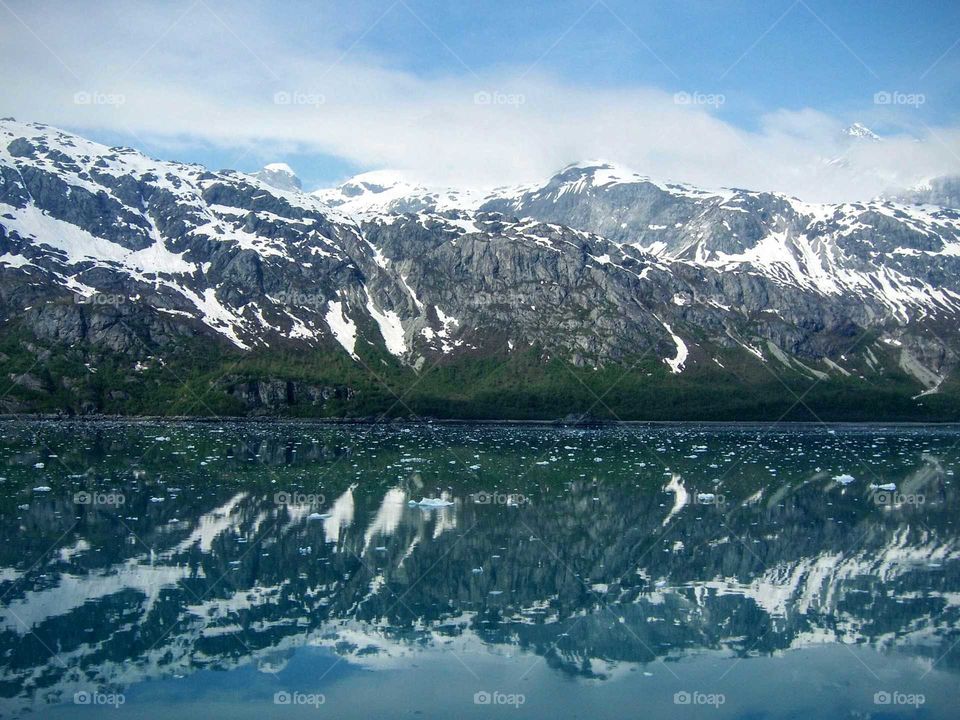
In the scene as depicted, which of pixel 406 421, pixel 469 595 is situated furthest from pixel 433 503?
pixel 406 421

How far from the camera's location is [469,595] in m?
36.4

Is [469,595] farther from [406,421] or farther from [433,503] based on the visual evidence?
[406,421]

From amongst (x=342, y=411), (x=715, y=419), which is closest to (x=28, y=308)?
(x=342, y=411)

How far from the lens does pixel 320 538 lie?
45875 mm

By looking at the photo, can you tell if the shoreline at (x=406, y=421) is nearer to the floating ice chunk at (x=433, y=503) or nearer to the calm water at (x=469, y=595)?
the calm water at (x=469, y=595)

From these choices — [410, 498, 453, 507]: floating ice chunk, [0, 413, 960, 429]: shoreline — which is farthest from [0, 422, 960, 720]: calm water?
[0, 413, 960, 429]: shoreline

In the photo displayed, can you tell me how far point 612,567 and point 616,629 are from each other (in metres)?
9.82

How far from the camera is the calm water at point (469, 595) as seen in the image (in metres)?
26.1

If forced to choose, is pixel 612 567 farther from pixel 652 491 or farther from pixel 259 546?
pixel 652 491

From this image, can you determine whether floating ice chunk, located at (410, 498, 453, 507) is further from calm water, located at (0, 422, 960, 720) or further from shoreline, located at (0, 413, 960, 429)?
shoreline, located at (0, 413, 960, 429)

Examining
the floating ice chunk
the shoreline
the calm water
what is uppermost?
the shoreline

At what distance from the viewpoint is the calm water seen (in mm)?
26125

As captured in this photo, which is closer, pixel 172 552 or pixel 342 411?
pixel 172 552

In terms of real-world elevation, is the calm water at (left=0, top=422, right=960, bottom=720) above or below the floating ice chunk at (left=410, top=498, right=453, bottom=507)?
below
